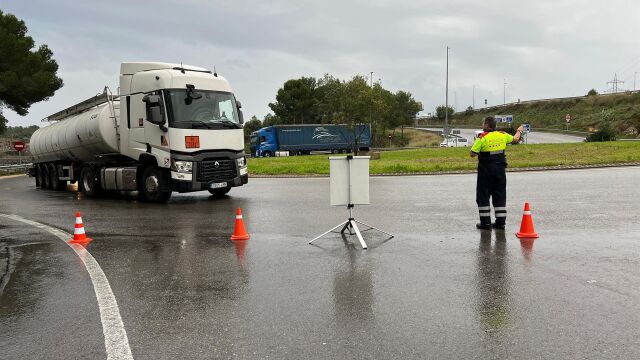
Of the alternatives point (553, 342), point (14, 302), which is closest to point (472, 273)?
point (553, 342)

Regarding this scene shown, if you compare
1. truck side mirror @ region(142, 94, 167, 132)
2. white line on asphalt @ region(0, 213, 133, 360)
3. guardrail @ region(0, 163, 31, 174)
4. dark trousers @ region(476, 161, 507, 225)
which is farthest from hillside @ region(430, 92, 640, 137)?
white line on asphalt @ region(0, 213, 133, 360)

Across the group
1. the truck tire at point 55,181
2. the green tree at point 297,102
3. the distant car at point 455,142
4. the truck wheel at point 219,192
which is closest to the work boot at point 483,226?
the truck wheel at point 219,192

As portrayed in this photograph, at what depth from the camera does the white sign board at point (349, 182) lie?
820 cm

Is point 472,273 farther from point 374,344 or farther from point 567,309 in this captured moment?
point 374,344

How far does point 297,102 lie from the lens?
88688mm

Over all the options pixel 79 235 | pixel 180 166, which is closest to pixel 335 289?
pixel 79 235

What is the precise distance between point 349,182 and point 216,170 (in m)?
6.55

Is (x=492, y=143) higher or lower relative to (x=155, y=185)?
higher

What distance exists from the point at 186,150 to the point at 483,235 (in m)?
8.12

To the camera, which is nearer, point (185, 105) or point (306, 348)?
point (306, 348)

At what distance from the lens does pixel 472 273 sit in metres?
5.79

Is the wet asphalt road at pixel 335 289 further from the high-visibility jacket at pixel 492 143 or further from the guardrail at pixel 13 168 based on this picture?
the guardrail at pixel 13 168

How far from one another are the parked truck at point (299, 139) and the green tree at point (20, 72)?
73.9ft

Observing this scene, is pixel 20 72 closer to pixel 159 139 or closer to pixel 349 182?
pixel 159 139
